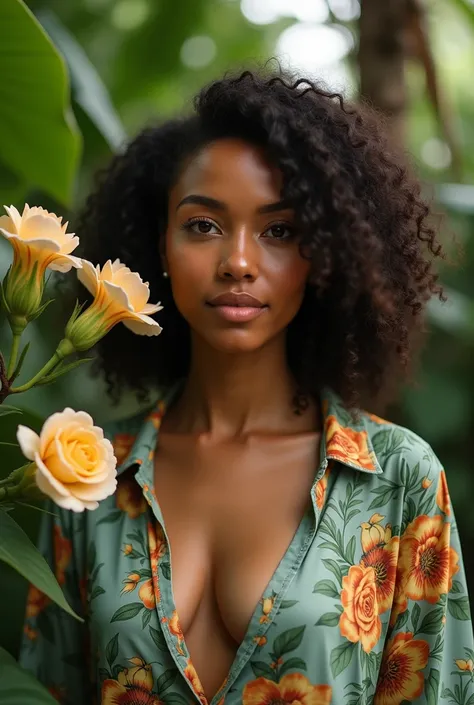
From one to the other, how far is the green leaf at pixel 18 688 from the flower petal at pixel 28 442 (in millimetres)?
277

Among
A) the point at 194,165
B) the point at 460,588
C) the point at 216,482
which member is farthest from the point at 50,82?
the point at 460,588

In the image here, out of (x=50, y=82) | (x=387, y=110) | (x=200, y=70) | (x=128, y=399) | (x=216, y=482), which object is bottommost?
(x=216, y=482)

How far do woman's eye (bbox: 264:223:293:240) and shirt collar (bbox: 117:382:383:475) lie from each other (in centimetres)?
25

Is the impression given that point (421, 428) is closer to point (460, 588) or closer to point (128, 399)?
point (128, 399)

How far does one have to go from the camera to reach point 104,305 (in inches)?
38.1

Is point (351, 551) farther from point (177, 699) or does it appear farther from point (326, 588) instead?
point (177, 699)

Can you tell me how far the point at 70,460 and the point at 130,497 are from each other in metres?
0.46

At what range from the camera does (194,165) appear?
125 cm

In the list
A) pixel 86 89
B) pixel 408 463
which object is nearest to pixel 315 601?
pixel 408 463

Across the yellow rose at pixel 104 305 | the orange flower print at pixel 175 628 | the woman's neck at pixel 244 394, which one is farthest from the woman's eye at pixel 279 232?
the orange flower print at pixel 175 628

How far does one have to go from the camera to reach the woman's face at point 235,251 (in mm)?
1188

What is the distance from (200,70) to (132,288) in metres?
2.28

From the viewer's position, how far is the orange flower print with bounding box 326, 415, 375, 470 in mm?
1238

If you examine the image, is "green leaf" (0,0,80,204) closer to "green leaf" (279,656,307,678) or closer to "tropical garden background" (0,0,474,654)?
"tropical garden background" (0,0,474,654)
